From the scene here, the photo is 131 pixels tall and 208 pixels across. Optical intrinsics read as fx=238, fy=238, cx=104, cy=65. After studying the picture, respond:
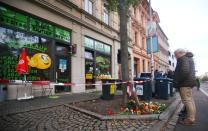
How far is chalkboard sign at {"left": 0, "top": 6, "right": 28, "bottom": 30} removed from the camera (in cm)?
933

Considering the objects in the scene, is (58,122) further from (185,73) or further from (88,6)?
(88,6)

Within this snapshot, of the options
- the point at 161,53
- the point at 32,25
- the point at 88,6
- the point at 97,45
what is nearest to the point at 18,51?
the point at 32,25

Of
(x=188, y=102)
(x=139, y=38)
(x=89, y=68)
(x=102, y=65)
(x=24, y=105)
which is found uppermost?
(x=139, y=38)

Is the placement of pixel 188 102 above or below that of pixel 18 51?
below

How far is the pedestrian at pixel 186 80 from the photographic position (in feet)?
20.3

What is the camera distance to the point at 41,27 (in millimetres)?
11406

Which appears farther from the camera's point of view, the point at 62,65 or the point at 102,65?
the point at 102,65

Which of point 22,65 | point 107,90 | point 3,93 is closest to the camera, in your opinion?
point 3,93

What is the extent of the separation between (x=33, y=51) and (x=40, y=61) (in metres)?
0.59

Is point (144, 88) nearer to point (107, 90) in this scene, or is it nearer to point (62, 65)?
point (107, 90)

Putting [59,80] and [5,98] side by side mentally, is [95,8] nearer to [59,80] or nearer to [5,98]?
[59,80]

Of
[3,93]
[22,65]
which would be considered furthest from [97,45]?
[3,93]

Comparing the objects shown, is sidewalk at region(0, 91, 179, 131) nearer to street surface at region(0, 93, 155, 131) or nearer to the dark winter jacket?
street surface at region(0, 93, 155, 131)

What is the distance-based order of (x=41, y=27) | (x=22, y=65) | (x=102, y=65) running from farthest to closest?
(x=102, y=65) < (x=41, y=27) < (x=22, y=65)
